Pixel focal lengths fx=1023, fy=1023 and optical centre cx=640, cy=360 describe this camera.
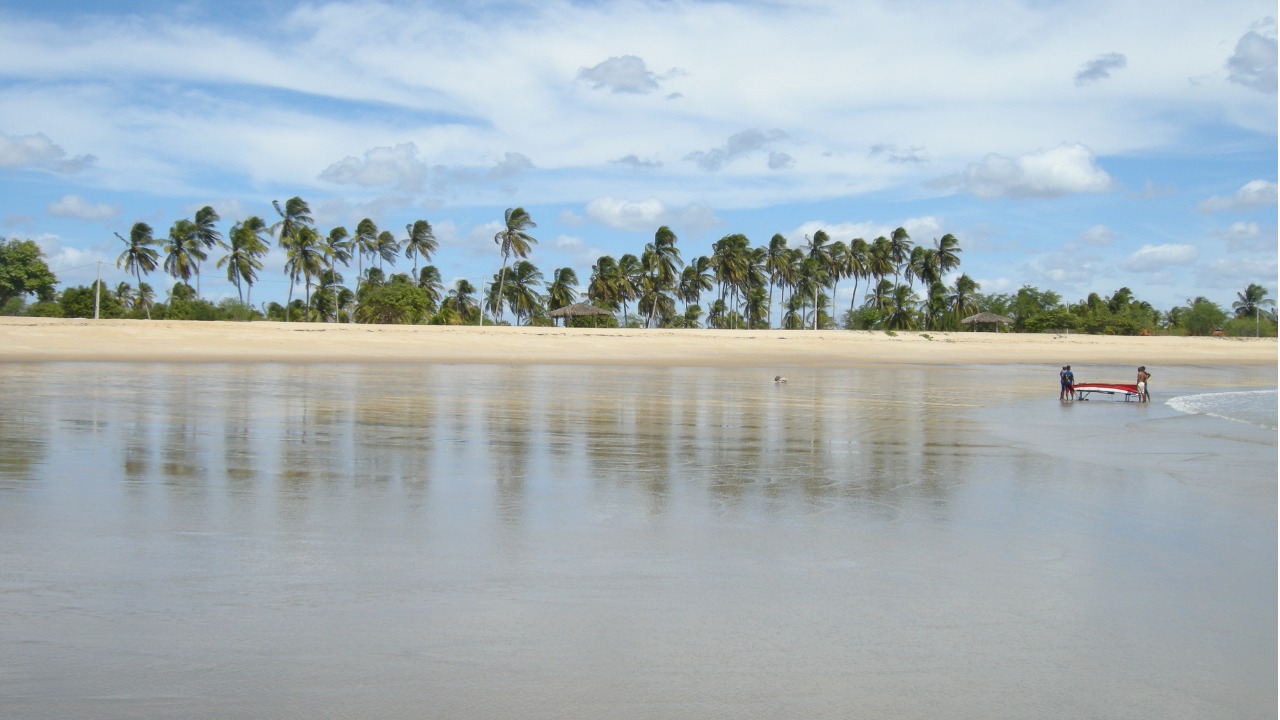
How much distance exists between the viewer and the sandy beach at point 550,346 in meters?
43.3

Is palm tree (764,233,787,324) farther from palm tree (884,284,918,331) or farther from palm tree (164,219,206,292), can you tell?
palm tree (164,219,206,292)

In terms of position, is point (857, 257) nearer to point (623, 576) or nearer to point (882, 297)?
point (882, 297)

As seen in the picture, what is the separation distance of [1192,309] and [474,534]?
121 metres

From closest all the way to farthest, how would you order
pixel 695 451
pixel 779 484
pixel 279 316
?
1. pixel 779 484
2. pixel 695 451
3. pixel 279 316

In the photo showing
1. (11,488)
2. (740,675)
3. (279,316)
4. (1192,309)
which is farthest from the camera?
(1192,309)

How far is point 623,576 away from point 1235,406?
74.7 feet

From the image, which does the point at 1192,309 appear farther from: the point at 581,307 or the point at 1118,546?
the point at 1118,546

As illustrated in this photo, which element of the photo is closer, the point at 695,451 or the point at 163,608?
the point at 163,608

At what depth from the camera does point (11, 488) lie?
9.55m

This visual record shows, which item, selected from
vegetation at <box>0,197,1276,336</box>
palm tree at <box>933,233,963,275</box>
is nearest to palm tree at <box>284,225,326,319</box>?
vegetation at <box>0,197,1276,336</box>

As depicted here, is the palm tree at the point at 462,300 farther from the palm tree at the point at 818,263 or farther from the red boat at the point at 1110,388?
the red boat at the point at 1110,388

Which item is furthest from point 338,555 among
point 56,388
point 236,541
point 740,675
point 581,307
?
point 581,307

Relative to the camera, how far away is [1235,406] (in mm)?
24531

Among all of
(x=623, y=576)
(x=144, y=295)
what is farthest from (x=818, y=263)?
(x=623, y=576)
